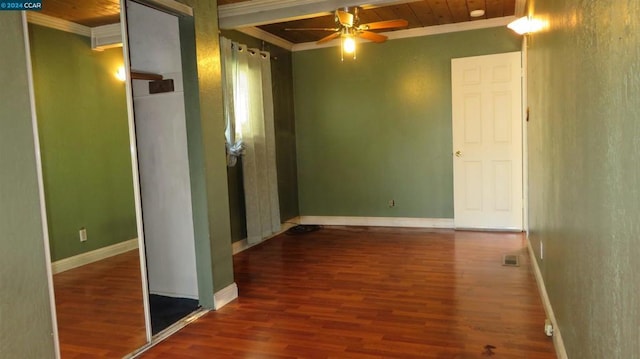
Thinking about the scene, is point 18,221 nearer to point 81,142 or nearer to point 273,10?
point 81,142

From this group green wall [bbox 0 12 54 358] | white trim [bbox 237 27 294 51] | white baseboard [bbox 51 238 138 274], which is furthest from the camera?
white trim [bbox 237 27 294 51]

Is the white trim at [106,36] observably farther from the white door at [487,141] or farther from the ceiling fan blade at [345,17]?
the white door at [487,141]

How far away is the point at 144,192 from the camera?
3.53m

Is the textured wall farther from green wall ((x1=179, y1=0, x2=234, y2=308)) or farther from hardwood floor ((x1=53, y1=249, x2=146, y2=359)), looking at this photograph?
hardwood floor ((x1=53, y1=249, x2=146, y2=359))

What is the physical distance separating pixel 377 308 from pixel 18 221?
2.27 meters

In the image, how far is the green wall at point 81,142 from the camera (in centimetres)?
256

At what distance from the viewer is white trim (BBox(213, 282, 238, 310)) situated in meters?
3.39

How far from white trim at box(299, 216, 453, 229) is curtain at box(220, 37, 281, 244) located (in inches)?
39.0

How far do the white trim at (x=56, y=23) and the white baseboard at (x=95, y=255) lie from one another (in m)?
1.29

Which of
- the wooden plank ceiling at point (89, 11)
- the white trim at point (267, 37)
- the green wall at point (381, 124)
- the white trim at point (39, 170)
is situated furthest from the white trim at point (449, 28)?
the white trim at point (39, 170)

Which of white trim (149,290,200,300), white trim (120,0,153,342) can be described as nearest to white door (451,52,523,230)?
white trim (149,290,200,300)

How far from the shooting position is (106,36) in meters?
2.76

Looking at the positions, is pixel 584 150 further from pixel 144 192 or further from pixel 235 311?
pixel 144 192

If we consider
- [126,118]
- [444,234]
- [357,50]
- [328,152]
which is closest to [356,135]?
[328,152]
